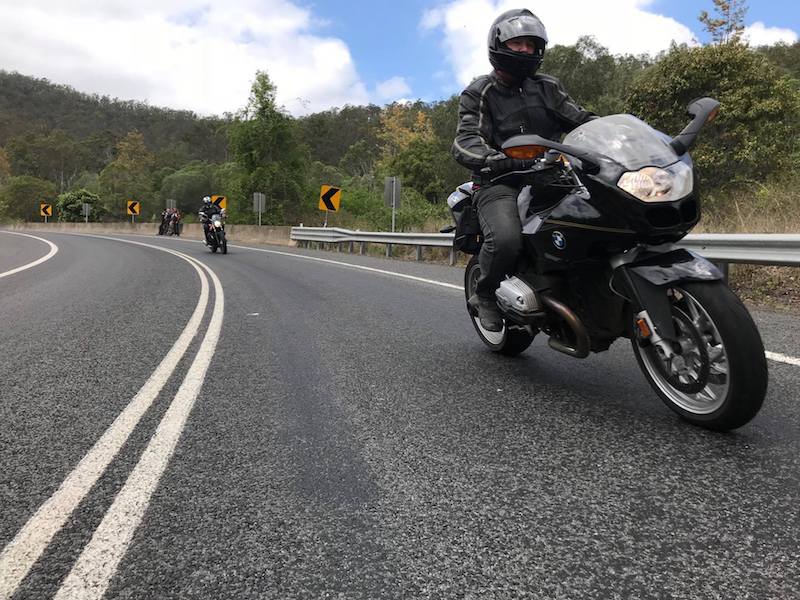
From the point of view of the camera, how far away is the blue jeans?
10.6 feet

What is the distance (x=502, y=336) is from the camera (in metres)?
4.15

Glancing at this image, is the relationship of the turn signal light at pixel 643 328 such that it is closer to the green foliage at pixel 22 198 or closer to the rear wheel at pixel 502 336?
the rear wheel at pixel 502 336

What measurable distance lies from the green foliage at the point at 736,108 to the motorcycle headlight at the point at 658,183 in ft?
69.4

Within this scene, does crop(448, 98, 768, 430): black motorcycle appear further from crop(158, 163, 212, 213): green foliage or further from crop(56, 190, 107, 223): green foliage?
crop(56, 190, 107, 223): green foliage

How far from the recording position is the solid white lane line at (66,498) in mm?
1609

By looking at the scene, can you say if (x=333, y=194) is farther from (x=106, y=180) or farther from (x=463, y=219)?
(x=106, y=180)

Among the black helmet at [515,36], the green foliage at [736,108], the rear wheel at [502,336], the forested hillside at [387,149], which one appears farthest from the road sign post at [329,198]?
the black helmet at [515,36]

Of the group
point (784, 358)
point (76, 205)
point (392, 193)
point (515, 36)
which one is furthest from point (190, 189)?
point (784, 358)

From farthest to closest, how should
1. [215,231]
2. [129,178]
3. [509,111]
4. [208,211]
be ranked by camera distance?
[129,178] < [208,211] < [215,231] < [509,111]

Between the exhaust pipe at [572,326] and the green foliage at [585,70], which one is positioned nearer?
the exhaust pipe at [572,326]

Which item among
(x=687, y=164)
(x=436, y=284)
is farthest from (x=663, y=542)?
(x=436, y=284)

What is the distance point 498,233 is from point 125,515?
2.29 m

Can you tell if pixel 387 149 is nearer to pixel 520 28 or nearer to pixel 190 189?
pixel 190 189

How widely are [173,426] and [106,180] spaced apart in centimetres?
10469
